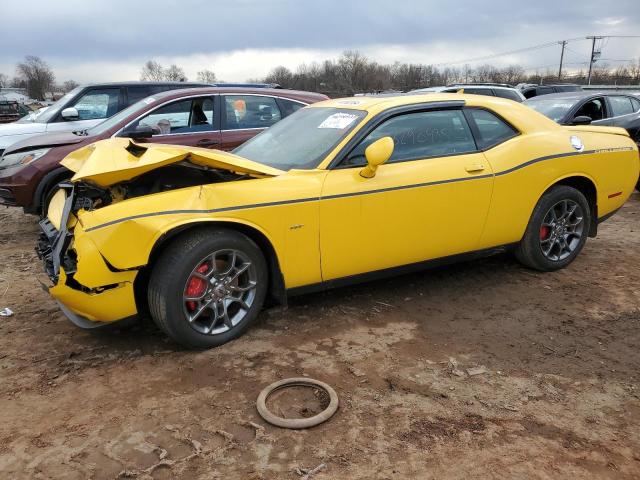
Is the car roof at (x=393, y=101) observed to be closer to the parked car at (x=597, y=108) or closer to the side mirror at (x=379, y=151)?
the side mirror at (x=379, y=151)

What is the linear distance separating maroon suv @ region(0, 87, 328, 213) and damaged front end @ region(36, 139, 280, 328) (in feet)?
8.19

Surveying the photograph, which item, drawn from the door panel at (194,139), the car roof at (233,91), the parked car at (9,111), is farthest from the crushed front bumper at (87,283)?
the parked car at (9,111)

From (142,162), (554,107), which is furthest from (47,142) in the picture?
(554,107)

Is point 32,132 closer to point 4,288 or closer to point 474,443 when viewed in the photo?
point 4,288

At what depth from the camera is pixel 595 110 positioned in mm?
9188

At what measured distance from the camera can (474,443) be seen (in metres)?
2.58

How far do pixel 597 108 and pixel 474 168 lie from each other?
6.41 meters

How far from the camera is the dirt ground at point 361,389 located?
2.47m

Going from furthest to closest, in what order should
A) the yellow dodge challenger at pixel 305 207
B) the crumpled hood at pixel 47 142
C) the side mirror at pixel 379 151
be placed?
the crumpled hood at pixel 47 142 → the side mirror at pixel 379 151 → the yellow dodge challenger at pixel 305 207

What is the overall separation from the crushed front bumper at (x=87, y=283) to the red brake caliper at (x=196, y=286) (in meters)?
0.34

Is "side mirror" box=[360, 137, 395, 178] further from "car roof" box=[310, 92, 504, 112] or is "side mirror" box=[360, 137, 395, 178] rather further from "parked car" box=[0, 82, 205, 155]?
"parked car" box=[0, 82, 205, 155]

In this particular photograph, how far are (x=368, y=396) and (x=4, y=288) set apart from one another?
11.9ft

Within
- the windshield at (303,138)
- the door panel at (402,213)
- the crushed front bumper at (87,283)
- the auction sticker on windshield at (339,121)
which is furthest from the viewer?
the auction sticker on windshield at (339,121)

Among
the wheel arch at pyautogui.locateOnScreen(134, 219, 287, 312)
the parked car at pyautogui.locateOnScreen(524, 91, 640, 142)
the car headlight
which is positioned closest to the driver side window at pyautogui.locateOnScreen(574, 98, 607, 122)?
the parked car at pyautogui.locateOnScreen(524, 91, 640, 142)
